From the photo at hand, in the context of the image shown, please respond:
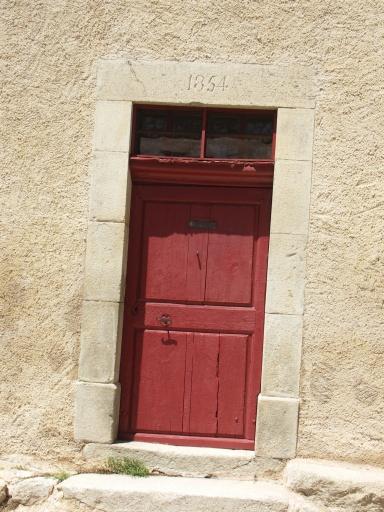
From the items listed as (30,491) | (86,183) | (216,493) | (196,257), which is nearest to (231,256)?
(196,257)

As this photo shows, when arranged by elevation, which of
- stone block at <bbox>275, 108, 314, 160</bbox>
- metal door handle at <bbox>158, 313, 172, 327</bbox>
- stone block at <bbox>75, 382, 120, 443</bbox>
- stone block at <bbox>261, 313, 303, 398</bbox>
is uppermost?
stone block at <bbox>275, 108, 314, 160</bbox>

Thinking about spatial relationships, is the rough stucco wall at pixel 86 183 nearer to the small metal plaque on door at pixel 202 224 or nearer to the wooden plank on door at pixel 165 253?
the wooden plank on door at pixel 165 253

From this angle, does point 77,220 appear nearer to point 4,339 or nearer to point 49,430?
point 4,339

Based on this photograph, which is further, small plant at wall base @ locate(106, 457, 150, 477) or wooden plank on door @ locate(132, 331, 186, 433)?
wooden plank on door @ locate(132, 331, 186, 433)

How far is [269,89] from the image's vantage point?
170 inches

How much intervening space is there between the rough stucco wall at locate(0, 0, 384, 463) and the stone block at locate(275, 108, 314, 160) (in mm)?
62

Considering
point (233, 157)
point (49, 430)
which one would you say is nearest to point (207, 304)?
point (233, 157)

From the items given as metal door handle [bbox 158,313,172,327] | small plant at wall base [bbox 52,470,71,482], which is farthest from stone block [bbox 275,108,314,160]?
small plant at wall base [bbox 52,470,71,482]

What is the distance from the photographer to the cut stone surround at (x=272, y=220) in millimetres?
4168

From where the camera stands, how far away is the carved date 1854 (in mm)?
4355

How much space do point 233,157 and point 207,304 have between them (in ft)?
3.43

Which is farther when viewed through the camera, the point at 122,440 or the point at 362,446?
the point at 122,440

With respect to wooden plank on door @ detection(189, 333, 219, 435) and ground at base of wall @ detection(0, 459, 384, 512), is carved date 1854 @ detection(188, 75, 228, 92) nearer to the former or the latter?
wooden plank on door @ detection(189, 333, 219, 435)

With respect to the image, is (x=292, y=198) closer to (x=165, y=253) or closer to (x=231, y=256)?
(x=231, y=256)
